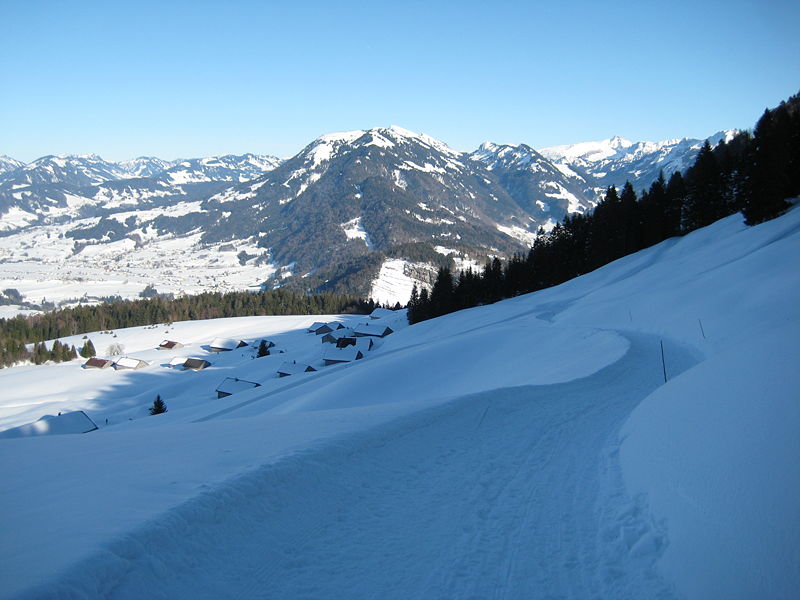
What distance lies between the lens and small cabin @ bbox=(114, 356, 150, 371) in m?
67.2

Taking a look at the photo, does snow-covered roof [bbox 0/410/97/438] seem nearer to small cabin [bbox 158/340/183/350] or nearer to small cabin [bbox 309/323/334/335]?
small cabin [bbox 309/323/334/335]

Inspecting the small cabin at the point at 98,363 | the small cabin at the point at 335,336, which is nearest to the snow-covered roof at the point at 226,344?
the small cabin at the point at 98,363

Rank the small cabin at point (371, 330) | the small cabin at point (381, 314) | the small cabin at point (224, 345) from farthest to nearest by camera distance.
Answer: the small cabin at point (381, 314) < the small cabin at point (224, 345) < the small cabin at point (371, 330)

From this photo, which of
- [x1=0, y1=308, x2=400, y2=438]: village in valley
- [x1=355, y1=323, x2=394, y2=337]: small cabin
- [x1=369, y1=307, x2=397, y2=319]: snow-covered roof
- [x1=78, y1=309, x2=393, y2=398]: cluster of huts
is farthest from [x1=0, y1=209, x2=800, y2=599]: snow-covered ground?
[x1=369, y1=307, x2=397, y2=319]: snow-covered roof

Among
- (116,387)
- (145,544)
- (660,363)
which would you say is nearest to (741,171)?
(660,363)

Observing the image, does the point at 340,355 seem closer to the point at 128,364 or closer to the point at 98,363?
the point at 128,364

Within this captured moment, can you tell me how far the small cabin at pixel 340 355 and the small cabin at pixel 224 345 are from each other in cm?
2860

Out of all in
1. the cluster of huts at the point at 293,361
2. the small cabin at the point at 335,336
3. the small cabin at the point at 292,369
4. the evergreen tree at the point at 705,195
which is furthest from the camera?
the small cabin at the point at 335,336

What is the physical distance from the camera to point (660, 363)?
16266mm

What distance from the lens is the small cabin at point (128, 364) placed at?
67250mm

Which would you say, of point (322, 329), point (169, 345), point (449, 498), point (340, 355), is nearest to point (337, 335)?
point (322, 329)

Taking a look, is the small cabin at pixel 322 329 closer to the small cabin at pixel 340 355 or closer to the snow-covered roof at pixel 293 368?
the small cabin at pixel 340 355

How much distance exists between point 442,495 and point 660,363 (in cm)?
1290

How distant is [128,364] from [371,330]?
37423mm
